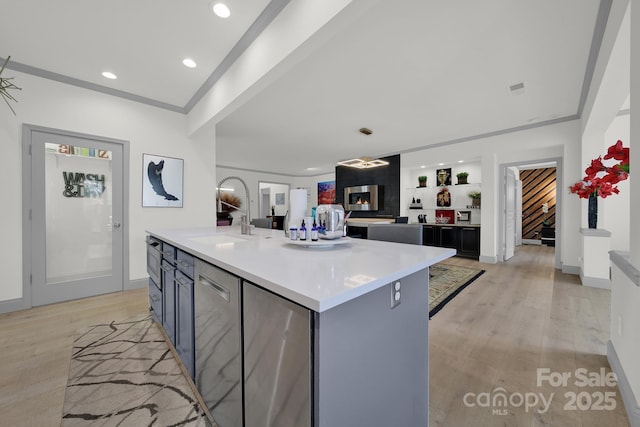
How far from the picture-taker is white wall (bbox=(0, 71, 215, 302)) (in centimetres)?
271

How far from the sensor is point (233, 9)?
1.97 meters

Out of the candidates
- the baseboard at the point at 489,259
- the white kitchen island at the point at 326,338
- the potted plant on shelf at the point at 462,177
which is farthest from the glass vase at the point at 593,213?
the white kitchen island at the point at 326,338

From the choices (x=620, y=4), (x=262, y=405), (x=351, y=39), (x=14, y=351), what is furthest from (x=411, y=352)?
(x=14, y=351)

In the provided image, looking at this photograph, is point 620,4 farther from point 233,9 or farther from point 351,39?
point 233,9

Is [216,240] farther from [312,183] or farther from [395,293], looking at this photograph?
[312,183]

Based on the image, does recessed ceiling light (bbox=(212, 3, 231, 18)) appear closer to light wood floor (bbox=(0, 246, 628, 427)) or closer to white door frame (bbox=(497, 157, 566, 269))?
light wood floor (bbox=(0, 246, 628, 427))

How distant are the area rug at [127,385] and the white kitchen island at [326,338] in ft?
1.20

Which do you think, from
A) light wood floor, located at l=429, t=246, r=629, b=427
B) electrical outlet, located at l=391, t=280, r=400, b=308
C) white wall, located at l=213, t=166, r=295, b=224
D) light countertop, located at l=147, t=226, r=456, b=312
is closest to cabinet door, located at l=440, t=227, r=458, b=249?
Answer: light wood floor, located at l=429, t=246, r=629, b=427

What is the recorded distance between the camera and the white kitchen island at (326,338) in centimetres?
73

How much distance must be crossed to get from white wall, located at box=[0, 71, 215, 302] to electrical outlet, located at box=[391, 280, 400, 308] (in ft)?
12.2

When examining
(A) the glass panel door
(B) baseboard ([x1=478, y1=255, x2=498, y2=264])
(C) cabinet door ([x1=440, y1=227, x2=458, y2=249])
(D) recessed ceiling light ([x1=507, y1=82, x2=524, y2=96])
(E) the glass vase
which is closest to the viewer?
(A) the glass panel door

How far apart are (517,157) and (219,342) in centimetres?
596

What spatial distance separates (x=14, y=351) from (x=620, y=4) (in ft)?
16.7

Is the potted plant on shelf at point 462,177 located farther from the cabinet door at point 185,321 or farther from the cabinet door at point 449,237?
the cabinet door at point 185,321
